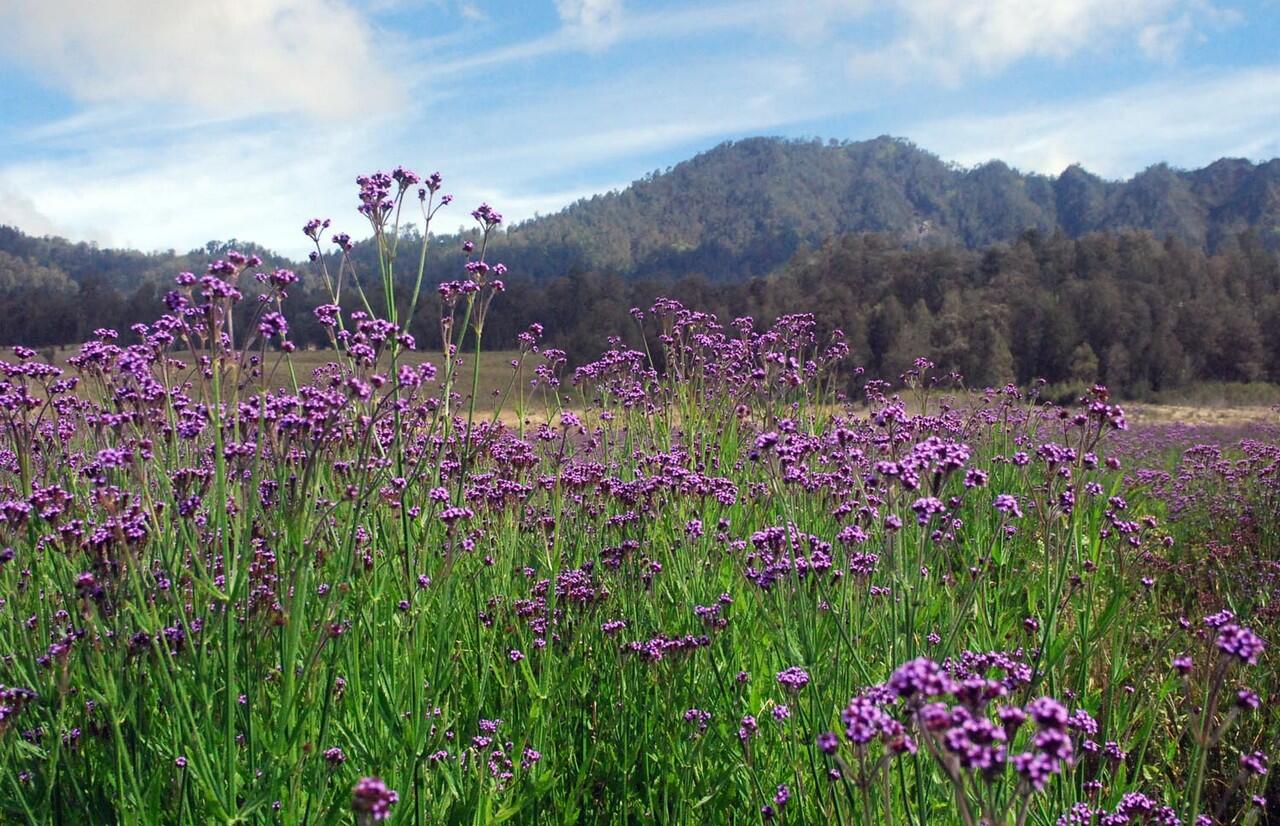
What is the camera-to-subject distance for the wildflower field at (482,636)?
2.39 meters

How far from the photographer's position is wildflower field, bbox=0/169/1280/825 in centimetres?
239

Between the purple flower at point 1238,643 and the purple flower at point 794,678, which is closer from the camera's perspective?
the purple flower at point 1238,643

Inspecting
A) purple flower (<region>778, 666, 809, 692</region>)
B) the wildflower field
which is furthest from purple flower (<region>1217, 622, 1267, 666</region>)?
purple flower (<region>778, 666, 809, 692</region>)

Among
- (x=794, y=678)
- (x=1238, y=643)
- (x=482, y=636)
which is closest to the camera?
(x=1238, y=643)

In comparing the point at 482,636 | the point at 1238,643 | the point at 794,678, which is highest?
the point at 1238,643

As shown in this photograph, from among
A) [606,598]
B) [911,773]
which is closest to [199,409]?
[606,598]

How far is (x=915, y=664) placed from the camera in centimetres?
157

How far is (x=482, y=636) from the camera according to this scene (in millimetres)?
3768

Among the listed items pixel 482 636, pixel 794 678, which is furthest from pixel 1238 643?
pixel 482 636

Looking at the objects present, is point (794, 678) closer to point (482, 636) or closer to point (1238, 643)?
point (1238, 643)

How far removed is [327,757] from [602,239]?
184 m

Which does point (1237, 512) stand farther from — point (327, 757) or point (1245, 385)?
point (1245, 385)

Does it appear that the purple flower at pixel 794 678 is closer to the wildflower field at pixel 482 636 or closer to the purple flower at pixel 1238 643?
the wildflower field at pixel 482 636

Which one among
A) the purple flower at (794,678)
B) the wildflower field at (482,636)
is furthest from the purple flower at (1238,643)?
the purple flower at (794,678)
